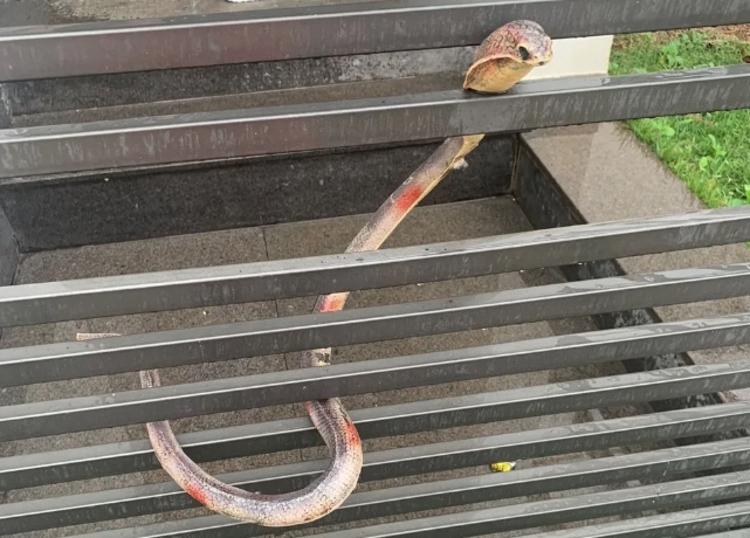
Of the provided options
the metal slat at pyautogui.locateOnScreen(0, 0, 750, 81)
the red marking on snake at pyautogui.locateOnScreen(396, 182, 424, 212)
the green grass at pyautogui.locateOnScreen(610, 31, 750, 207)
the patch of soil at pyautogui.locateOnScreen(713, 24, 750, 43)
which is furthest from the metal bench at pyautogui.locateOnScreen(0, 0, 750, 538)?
the patch of soil at pyautogui.locateOnScreen(713, 24, 750, 43)

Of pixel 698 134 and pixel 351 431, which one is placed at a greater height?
pixel 351 431

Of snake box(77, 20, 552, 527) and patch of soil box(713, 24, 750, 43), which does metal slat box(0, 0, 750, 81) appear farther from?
patch of soil box(713, 24, 750, 43)

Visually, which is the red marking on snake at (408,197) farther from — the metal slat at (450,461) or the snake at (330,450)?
the metal slat at (450,461)

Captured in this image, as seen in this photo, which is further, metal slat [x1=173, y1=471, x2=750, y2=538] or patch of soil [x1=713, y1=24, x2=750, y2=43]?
patch of soil [x1=713, y1=24, x2=750, y2=43]

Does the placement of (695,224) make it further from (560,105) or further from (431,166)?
(431,166)

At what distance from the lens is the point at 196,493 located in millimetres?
1394

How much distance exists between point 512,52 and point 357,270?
42 cm

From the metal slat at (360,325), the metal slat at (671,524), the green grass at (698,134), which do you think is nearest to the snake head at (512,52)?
the metal slat at (360,325)

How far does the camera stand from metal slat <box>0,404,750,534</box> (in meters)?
1.43

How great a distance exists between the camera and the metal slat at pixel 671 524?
1.82 meters

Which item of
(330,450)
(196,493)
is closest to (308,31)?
(330,450)

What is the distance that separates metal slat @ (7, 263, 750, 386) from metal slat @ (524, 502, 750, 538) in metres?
0.71

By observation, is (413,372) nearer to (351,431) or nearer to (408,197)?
(351,431)

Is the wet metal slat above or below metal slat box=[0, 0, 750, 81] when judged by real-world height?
below
